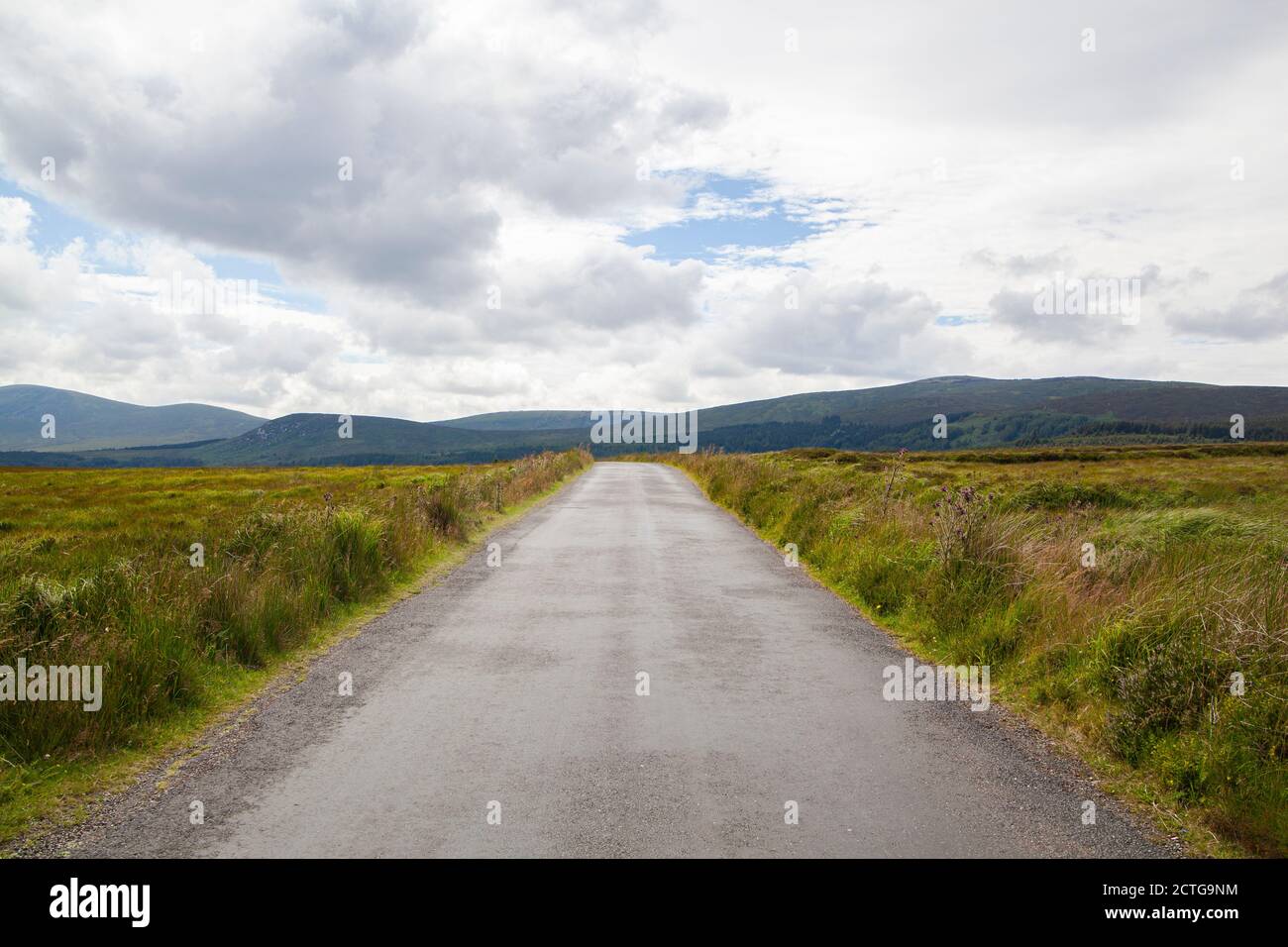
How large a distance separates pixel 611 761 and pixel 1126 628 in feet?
13.5

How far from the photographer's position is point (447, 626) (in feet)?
29.8

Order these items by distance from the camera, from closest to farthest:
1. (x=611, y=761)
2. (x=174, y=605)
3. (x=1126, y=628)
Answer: (x=611, y=761), (x=1126, y=628), (x=174, y=605)

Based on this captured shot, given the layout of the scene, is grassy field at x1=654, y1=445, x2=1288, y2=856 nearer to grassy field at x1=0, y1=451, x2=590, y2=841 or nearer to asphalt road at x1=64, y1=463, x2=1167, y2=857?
asphalt road at x1=64, y1=463, x2=1167, y2=857

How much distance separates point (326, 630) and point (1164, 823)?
795 cm

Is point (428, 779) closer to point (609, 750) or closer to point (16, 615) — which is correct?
point (609, 750)

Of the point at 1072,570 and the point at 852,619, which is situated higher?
the point at 1072,570

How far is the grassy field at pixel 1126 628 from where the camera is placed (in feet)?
15.0

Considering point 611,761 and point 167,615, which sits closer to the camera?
point 611,761

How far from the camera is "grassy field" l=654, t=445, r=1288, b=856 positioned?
15.0 feet

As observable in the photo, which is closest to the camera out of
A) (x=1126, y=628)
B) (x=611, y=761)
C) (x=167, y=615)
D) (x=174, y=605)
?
(x=611, y=761)

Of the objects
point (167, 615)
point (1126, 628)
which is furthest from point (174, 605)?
point (1126, 628)

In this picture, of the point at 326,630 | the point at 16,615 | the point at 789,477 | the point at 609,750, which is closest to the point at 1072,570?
the point at 609,750

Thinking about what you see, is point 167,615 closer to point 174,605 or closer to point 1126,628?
point 174,605

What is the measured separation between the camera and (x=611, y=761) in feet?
16.5
